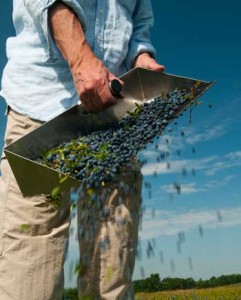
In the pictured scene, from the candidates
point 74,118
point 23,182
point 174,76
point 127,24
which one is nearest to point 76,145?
point 74,118

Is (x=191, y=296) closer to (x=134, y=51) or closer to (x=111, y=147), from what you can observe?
(x=134, y=51)

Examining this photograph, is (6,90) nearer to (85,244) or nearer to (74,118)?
(74,118)

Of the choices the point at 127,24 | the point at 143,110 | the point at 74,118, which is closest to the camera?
the point at 74,118

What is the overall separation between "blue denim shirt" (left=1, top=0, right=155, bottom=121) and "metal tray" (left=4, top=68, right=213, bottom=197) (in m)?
0.36

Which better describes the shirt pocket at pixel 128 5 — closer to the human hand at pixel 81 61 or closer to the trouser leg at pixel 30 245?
the human hand at pixel 81 61

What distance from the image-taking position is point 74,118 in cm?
291

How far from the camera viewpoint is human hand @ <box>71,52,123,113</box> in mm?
2742

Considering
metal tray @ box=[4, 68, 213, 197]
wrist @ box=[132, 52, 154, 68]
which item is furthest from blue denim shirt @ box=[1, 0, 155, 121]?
metal tray @ box=[4, 68, 213, 197]

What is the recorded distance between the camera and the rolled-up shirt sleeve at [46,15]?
3.00 meters

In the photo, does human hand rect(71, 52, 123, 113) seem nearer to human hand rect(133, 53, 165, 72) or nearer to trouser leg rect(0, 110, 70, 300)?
trouser leg rect(0, 110, 70, 300)

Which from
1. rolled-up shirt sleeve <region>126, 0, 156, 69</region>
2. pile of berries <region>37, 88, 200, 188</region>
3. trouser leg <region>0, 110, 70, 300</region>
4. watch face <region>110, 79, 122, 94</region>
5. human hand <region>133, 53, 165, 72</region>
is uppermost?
rolled-up shirt sleeve <region>126, 0, 156, 69</region>

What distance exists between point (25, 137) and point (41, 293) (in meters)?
1.11

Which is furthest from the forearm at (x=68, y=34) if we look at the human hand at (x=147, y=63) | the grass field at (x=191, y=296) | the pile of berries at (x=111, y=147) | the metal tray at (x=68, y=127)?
Result: the grass field at (x=191, y=296)

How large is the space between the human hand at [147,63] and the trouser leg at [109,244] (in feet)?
2.89
